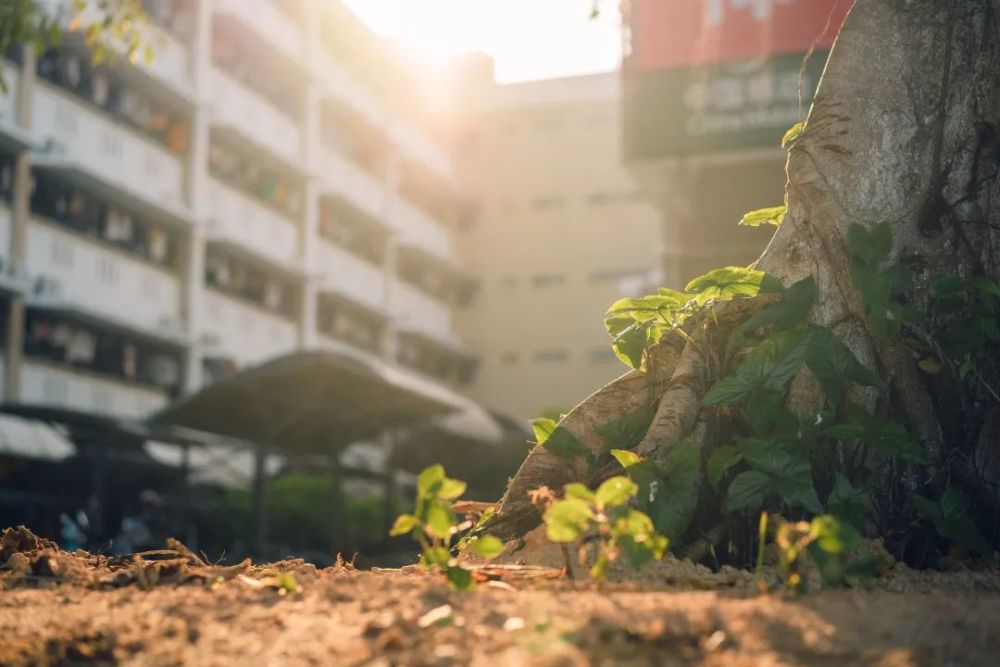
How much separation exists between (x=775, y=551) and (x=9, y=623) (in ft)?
7.15

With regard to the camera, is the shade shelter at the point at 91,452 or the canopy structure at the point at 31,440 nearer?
the shade shelter at the point at 91,452

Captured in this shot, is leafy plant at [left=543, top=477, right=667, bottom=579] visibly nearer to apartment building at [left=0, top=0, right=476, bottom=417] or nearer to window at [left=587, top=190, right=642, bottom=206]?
apartment building at [left=0, top=0, right=476, bottom=417]

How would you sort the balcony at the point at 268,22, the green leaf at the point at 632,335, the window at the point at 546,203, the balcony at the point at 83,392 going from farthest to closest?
the window at the point at 546,203, the balcony at the point at 268,22, the balcony at the point at 83,392, the green leaf at the point at 632,335

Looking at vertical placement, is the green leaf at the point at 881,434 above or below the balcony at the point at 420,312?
below

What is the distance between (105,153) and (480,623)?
3300 centimetres

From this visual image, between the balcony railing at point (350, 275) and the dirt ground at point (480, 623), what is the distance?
139 feet

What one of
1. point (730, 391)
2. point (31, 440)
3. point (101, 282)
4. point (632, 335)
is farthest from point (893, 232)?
point (101, 282)

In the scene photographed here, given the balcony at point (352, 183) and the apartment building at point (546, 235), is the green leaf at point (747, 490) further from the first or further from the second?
the apartment building at point (546, 235)

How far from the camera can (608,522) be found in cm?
362

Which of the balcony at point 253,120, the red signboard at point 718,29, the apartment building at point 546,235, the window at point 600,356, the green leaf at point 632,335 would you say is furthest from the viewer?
the apartment building at point 546,235


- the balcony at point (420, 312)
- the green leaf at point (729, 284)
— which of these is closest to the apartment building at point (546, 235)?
the balcony at point (420, 312)

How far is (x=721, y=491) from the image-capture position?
4.90 meters

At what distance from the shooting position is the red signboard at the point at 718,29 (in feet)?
92.9

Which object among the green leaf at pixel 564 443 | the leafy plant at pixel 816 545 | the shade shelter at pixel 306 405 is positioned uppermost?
the shade shelter at pixel 306 405
